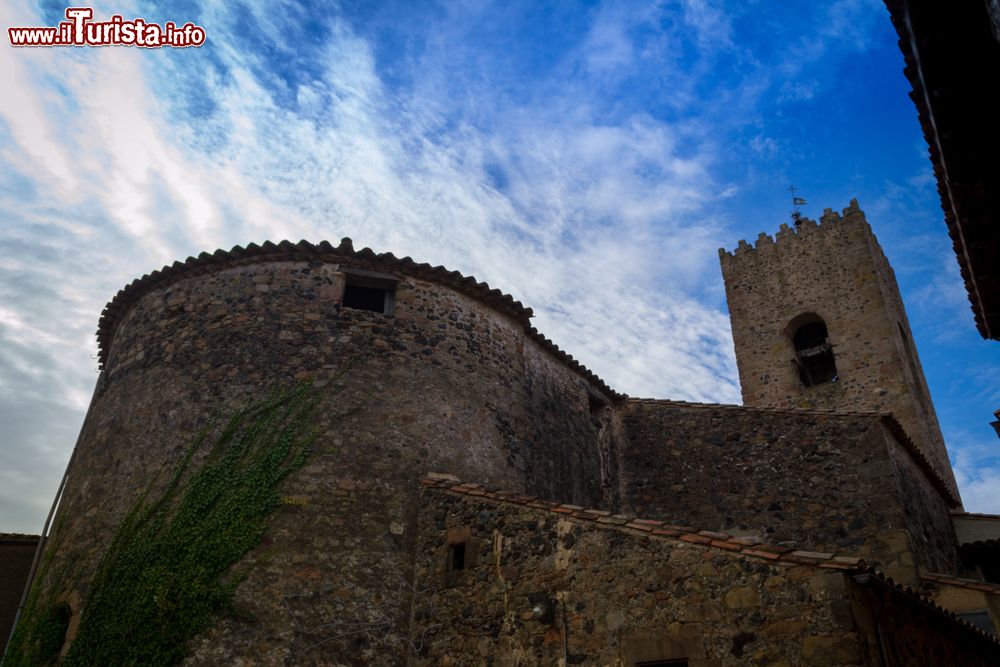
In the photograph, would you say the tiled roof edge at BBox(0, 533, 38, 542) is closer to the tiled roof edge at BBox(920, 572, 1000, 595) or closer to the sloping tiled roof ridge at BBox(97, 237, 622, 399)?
the sloping tiled roof ridge at BBox(97, 237, 622, 399)

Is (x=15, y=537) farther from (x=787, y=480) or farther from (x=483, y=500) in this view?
(x=787, y=480)

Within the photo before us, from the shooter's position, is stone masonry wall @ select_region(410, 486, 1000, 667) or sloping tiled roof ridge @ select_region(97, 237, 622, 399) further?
sloping tiled roof ridge @ select_region(97, 237, 622, 399)

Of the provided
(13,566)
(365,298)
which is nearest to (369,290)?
(365,298)

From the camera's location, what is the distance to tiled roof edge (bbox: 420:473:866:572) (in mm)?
6707

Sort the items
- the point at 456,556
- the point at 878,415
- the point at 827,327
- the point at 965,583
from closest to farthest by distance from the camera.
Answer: the point at 456,556 → the point at 965,583 → the point at 878,415 → the point at 827,327

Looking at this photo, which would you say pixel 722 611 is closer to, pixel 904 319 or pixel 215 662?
pixel 215 662

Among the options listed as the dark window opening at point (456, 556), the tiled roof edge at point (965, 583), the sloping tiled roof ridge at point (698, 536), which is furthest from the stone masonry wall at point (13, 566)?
the tiled roof edge at point (965, 583)

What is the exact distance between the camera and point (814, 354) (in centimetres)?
2366

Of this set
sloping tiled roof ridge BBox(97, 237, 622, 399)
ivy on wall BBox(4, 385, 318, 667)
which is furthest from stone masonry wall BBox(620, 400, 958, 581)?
ivy on wall BBox(4, 385, 318, 667)

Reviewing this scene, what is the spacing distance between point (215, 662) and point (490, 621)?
306 cm

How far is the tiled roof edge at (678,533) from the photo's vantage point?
671cm

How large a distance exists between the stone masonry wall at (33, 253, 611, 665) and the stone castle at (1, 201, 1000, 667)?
32 mm

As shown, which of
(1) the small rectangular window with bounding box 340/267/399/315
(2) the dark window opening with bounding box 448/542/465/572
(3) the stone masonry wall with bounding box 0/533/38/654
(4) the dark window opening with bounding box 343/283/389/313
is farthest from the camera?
(4) the dark window opening with bounding box 343/283/389/313

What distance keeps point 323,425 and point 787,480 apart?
814 centimetres
